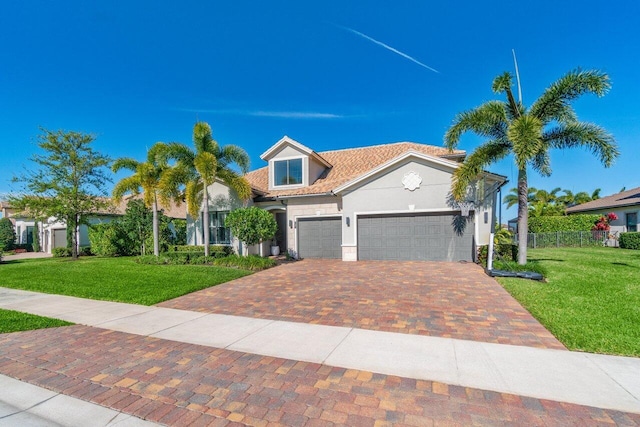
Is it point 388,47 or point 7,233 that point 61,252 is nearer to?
point 7,233

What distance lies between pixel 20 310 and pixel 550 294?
1272cm

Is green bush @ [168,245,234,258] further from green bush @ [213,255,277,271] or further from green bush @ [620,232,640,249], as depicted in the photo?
green bush @ [620,232,640,249]

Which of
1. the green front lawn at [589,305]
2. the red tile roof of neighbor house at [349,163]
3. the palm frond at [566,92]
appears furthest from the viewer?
the red tile roof of neighbor house at [349,163]

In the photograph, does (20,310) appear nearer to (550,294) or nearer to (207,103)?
(550,294)

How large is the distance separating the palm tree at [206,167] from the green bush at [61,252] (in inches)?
502

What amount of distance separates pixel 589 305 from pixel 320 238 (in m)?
11.2

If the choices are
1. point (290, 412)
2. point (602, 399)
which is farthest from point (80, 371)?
point (602, 399)

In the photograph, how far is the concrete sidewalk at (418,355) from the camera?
328cm

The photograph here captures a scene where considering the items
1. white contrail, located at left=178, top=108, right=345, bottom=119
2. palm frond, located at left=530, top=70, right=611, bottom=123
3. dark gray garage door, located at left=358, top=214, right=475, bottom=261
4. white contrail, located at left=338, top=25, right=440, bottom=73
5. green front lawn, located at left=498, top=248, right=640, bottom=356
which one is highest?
white contrail, located at left=338, top=25, right=440, bottom=73

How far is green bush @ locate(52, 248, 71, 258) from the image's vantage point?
20266 mm

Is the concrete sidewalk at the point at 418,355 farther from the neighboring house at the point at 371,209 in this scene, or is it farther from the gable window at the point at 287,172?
the gable window at the point at 287,172

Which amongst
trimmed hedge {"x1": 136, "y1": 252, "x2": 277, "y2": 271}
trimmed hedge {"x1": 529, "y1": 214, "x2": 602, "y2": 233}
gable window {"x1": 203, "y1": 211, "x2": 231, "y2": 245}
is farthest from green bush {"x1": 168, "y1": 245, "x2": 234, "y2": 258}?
trimmed hedge {"x1": 529, "y1": 214, "x2": 602, "y2": 233}

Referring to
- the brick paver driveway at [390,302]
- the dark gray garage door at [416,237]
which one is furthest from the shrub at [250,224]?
the dark gray garage door at [416,237]

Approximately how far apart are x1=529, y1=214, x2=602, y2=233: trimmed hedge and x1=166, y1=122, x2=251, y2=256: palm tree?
21644 mm
